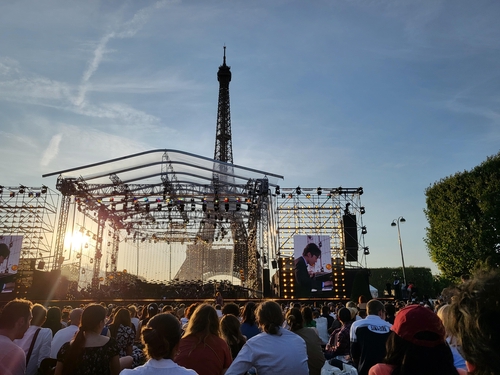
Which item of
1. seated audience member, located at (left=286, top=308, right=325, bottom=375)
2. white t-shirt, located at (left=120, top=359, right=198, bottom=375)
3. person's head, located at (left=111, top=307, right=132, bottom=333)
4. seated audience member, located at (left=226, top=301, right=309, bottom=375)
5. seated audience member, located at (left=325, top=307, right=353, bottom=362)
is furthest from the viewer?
seated audience member, located at (left=325, top=307, right=353, bottom=362)

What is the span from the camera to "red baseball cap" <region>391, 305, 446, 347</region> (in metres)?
2.01

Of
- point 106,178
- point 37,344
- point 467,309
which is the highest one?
point 106,178

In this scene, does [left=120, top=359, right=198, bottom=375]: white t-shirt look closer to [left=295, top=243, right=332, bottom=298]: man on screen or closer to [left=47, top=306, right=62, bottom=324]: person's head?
[left=47, top=306, right=62, bottom=324]: person's head

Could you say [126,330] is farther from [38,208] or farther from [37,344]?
[38,208]

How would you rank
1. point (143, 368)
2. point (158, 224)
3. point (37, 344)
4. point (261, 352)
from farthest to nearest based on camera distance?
point (158, 224)
point (37, 344)
point (261, 352)
point (143, 368)

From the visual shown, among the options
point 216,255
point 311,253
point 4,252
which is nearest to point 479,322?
point 311,253

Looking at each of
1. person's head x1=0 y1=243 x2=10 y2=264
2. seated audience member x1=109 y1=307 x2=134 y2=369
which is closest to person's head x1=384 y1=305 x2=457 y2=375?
seated audience member x1=109 y1=307 x2=134 y2=369

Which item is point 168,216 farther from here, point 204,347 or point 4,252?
point 204,347

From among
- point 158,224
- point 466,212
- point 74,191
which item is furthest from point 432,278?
point 74,191

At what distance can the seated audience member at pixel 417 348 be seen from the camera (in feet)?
6.39

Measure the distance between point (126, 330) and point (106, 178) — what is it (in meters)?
20.4

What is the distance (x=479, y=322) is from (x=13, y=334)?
366cm

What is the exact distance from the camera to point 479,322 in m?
1.51

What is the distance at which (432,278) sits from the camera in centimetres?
3894
